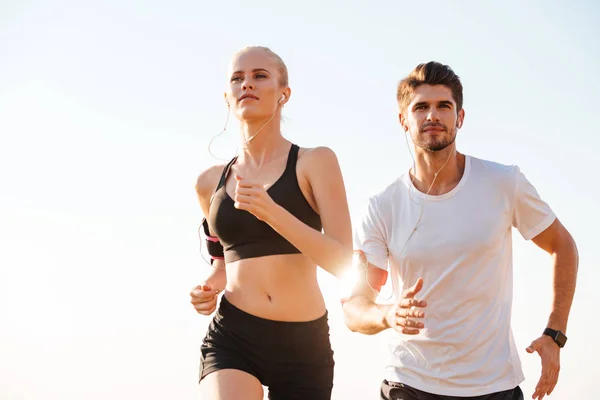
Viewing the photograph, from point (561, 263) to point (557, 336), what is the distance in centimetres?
54

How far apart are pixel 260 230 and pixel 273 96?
102cm

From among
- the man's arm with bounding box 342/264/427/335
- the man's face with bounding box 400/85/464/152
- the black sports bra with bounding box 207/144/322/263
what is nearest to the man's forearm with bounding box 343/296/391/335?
the man's arm with bounding box 342/264/427/335

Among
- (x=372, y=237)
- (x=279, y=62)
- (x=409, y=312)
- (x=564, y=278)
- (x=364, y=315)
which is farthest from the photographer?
(x=279, y=62)

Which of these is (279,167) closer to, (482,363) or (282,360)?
(282,360)

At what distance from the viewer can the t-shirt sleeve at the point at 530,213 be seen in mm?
5715

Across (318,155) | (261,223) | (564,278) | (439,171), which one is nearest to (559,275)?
(564,278)

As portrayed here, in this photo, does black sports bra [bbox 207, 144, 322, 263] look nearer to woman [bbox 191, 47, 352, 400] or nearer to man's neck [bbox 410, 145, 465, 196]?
woman [bbox 191, 47, 352, 400]

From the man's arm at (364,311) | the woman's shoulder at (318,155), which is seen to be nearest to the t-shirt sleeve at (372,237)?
the man's arm at (364,311)

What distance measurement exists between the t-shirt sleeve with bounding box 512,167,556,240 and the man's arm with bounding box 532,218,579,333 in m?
0.06

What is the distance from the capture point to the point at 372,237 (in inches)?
231

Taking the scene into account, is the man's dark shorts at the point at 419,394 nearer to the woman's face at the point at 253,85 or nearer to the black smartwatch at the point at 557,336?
the black smartwatch at the point at 557,336

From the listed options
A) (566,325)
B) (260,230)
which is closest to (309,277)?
(260,230)

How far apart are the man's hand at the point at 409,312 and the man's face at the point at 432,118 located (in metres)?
1.59

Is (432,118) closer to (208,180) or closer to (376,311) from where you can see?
(376,311)
